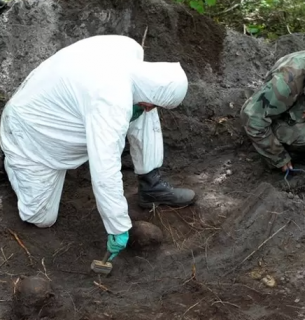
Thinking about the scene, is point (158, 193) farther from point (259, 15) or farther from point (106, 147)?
point (259, 15)

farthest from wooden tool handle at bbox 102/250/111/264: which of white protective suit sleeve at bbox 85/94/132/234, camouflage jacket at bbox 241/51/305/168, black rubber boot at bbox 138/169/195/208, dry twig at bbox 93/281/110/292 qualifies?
camouflage jacket at bbox 241/51/305/168

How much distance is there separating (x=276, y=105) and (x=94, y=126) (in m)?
1.55

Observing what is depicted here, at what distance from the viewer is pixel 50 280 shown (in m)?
3.83

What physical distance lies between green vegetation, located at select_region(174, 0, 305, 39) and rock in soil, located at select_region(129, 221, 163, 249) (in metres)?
3.39

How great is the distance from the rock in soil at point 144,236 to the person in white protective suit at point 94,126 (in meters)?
0.32

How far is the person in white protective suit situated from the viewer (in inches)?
137

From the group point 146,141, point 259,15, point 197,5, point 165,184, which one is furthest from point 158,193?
point 259,15

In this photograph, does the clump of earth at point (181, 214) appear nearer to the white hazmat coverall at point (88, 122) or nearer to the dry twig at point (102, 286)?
the dry twig at point (102, 286)

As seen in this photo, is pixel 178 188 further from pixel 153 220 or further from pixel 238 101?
pixel 238 101

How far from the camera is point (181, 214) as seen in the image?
450cm

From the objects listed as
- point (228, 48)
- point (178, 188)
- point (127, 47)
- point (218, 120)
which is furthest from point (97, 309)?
point (228, 48)

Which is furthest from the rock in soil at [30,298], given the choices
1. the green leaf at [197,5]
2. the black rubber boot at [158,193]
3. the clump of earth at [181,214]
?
the green leaf at [197,5]

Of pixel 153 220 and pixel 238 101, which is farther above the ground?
pixel 238 101

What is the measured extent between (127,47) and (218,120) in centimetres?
156
